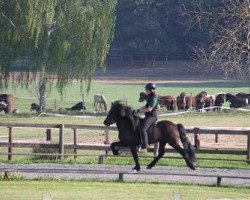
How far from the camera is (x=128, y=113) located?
888 inches

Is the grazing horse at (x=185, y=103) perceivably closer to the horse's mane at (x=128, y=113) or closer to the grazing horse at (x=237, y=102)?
the grazing horse at (x=237, y=102)

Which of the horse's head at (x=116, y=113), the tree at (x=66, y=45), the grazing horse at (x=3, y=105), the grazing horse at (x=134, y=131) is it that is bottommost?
the grazing horse at (x=3, y=105)

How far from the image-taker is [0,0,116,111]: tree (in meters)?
47.8

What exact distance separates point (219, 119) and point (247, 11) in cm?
2125

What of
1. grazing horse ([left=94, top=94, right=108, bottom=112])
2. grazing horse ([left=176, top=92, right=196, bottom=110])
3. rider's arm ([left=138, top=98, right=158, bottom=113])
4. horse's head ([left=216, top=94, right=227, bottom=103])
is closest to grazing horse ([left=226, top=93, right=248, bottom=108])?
horse's head ([left=216, top=94, right=227, bottom=103])

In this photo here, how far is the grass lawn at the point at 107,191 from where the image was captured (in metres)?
18.2

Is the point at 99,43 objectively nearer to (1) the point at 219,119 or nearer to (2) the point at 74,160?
(1) the point at 219,119

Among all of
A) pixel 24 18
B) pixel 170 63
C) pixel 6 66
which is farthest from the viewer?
pixel 170 63

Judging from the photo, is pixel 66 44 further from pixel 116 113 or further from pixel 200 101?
pixel 116 113

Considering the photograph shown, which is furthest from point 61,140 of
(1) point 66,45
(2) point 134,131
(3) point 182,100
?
(3) point 182,100

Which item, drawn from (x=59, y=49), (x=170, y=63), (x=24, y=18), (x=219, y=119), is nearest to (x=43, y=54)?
(x=59, y=49)

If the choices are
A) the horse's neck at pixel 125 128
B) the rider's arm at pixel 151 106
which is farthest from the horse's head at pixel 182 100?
the rider's arm at pixel 151 106

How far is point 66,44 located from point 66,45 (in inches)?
4.3

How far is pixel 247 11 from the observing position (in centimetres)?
2884
